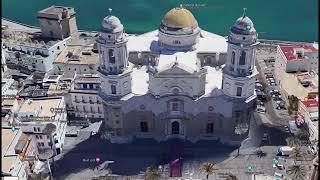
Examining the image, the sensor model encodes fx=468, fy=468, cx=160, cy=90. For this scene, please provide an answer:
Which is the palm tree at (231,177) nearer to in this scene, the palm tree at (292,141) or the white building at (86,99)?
the palm tree at (292,141)

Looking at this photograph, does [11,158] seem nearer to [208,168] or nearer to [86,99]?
[86,99]

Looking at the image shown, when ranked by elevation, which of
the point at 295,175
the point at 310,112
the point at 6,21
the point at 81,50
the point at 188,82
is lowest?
the point at 295,175

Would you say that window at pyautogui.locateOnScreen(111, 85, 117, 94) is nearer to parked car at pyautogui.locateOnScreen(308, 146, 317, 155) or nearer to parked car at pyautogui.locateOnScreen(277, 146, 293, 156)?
parked car at pyautogui.locateOnScreen(277, 146, 293, 156)

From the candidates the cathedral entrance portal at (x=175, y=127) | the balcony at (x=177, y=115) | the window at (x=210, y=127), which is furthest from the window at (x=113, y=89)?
the window at (x=210, y=127)

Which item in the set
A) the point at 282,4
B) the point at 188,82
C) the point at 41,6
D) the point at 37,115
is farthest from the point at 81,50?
the point at 282,4

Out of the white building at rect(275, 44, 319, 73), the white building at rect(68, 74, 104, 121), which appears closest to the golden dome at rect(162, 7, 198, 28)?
the white building at rect(68, 74, 104, 121)

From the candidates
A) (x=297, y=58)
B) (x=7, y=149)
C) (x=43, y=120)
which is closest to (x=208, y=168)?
(x=43, y=120)

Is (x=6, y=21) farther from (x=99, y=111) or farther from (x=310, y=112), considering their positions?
(x=310, y=112)
